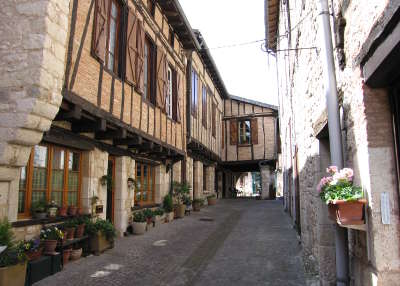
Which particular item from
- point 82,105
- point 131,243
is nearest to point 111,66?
point 82,105

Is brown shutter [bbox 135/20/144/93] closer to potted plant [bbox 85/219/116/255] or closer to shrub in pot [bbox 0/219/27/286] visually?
potted plant [bbox 85/219/116/255]

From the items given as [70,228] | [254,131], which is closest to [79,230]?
[70,228]

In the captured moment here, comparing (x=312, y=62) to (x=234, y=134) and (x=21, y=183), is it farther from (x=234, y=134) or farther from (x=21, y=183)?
(x=234, y=134)

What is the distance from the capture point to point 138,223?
7.54 meters

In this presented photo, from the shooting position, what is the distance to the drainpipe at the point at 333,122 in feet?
8.72

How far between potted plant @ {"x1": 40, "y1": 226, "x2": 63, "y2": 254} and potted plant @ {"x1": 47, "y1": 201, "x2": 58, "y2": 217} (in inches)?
9.7

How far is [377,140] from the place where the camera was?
2.07 metres

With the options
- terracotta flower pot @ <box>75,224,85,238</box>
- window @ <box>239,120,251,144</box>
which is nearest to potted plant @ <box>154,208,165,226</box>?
terracotta flower pot @ <box>75,224,85,238</box>

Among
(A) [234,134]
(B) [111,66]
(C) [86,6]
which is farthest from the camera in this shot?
(A) [234,134]

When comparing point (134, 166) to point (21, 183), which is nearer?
point (21, 183)

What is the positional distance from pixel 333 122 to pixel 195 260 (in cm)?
366

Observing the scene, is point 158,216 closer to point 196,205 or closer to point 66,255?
point 196,205

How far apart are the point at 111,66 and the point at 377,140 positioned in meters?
5.38

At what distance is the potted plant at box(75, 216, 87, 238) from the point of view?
533 centimetres
